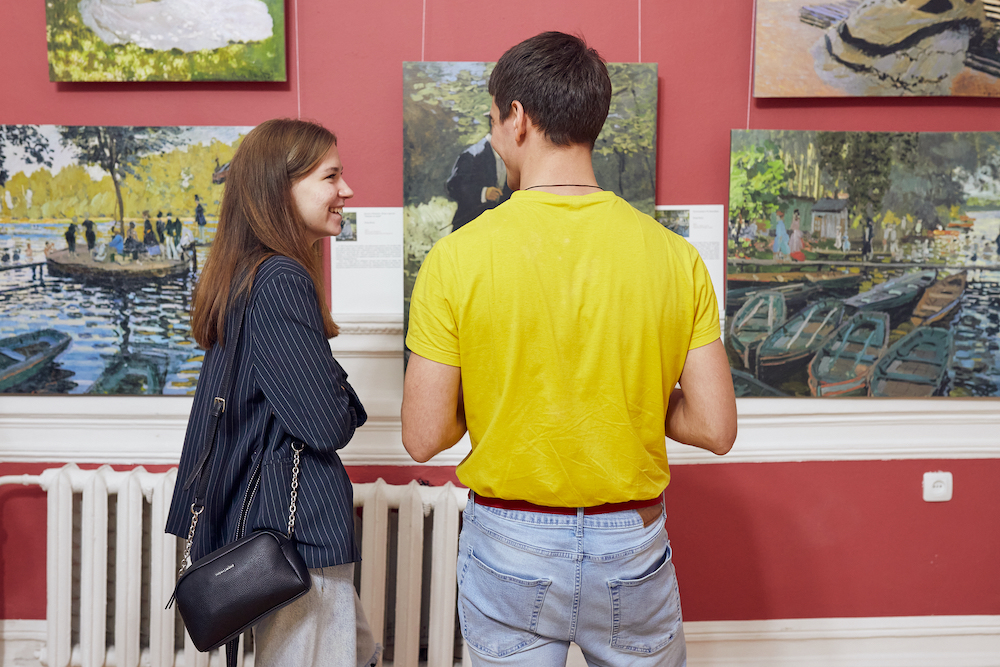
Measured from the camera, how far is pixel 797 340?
2162 millimetres

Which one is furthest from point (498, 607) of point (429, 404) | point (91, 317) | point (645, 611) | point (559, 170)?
point (91, 317)

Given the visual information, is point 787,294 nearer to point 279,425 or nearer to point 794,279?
point 794,279

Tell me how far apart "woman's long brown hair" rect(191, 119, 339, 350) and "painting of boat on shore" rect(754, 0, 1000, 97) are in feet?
4.93

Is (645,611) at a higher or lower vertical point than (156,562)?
higher

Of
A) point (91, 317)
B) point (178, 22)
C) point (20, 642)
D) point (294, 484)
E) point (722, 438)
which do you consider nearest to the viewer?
point (722, 438)

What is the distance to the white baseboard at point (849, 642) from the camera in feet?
7.42

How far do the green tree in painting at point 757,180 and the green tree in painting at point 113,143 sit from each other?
176 cm

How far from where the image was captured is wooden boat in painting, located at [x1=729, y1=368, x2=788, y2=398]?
7.14 feet

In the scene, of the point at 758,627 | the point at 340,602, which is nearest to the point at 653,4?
the point at 340,602

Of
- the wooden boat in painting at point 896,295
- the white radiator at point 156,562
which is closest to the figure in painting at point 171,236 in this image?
the white radiator at point 156,562

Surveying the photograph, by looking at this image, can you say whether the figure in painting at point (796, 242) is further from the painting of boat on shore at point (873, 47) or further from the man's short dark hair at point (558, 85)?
the man's short dark hair at point (558, 85)

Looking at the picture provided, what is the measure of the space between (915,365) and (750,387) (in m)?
0.56

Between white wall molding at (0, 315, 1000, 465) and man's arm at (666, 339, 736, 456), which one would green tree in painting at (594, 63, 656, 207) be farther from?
man's arm at (666, 339, 736, 456)

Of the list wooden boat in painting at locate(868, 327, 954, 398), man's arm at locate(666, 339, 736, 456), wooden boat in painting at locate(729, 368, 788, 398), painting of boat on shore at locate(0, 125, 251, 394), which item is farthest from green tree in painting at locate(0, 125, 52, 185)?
wooden boat in painting at locate(868, 327, 954, 398)
